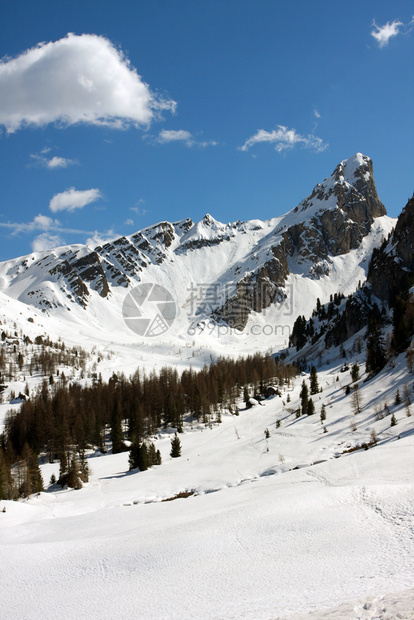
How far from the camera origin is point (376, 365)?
229 ft

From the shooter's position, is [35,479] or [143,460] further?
[143,460]

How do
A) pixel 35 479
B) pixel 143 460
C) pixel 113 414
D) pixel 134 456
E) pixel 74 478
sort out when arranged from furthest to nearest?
1. pixel 113 414
2. pixel 134 456
3. pixel 143 460
4. pixel 35 479
5. pixel 74 478

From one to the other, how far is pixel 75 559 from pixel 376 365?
67738mm

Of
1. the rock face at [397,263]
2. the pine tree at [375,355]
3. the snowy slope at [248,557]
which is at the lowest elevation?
the snowy slope at [248,557]

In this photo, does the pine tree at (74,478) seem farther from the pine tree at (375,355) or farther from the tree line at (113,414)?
the pine tree at (375,355)

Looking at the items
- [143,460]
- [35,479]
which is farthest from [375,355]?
[35,479]

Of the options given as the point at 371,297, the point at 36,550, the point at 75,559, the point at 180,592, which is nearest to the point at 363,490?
the point at 180,592

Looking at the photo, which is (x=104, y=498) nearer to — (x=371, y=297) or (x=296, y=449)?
(x=296, y=449)

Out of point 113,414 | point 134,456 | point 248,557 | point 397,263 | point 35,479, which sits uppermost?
point 397,263

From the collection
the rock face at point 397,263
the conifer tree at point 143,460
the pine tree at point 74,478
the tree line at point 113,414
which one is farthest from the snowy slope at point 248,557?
the rock face at point 397,263

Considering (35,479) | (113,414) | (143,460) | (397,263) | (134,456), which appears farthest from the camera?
(397,263)

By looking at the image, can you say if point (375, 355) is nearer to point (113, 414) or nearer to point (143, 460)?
point (143, 460)

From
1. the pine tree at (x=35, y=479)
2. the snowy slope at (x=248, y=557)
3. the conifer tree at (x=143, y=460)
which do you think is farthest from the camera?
the conifer tree at (x=143, y=460)

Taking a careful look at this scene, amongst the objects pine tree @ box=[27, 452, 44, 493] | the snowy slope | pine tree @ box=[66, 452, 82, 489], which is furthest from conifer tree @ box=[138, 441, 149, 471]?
the snowy slope
